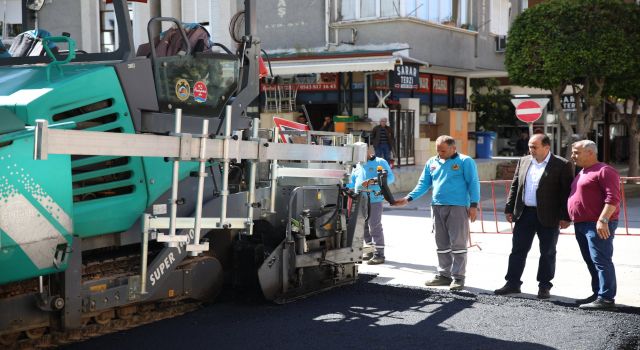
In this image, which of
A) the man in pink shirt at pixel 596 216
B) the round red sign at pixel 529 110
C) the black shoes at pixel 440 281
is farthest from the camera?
Answer: the round red sign at pixel 529 110

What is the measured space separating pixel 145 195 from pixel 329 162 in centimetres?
264

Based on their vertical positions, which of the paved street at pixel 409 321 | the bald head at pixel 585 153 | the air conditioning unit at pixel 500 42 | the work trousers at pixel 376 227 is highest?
the air conditioning unit at pixel 500 42

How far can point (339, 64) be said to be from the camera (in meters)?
19.8

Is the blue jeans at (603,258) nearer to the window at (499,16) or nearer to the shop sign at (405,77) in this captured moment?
the shop sign at (405,77)

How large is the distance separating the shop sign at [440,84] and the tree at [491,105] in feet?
13.4

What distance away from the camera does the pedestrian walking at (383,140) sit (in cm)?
1942

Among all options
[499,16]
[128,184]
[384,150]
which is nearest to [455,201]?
[128,184]

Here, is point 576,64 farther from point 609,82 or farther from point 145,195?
point 145,195

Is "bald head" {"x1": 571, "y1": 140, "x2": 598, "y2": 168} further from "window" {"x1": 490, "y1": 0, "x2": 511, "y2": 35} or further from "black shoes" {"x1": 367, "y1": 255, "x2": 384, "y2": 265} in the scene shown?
"window" {"x1": 490, "y1": 0, "x2": 511, "y2": 35}

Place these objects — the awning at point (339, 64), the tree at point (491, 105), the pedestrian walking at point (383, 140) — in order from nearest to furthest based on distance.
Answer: the awning at point (339, 64) < the pedestrian walking at point (383, 140) < the tree at point (491, 105)

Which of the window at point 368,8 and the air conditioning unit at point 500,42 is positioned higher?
the window at point 368,8

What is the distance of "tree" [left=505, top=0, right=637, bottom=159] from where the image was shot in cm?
1967

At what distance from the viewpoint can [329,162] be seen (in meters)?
8.41

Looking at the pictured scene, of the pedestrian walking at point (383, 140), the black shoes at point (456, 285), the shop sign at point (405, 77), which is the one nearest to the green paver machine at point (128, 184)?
the black shoes at point (456, 285)
